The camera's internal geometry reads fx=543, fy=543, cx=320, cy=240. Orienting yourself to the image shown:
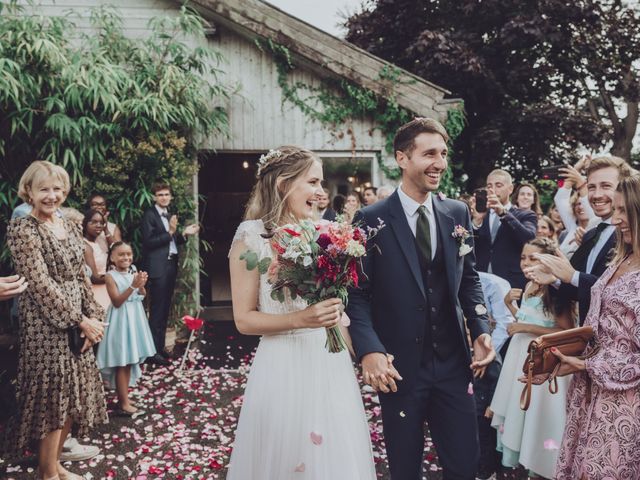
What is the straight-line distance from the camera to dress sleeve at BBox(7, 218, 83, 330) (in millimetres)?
3488

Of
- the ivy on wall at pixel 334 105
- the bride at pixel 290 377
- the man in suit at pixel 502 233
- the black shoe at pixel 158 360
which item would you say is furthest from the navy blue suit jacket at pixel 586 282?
the ivy on wall at pixel 334 105

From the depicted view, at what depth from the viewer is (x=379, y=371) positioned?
2.55 metres

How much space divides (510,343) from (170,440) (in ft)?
9.56

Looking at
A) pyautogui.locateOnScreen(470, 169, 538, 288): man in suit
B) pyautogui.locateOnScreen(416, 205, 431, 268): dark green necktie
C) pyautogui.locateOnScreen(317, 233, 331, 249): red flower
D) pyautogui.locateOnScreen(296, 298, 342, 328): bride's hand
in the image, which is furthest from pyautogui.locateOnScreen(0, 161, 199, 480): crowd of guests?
pyautogui.locateOnScreen(470, 169, 538, 288): man in suit

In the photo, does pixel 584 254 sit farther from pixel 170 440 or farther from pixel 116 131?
pixel 116 131

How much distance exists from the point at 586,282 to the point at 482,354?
77cm

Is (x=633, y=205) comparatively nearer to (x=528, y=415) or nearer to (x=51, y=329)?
(x=528, y=415)

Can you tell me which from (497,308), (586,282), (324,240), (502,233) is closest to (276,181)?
(324,240)

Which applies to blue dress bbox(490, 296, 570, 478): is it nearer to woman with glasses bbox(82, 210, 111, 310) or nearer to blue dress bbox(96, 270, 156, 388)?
blue dress bbox(96, 270, 156, 388)

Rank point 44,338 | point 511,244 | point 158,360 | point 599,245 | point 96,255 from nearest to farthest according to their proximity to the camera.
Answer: point 599,245 → point 44,338 → point 511,244 → point 96,255 → point 158,360

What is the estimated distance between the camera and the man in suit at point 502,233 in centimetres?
550

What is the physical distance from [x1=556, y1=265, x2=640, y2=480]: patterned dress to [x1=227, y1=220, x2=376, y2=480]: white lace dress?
101cm

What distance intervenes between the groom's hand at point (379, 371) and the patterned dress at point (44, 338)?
2.13 m

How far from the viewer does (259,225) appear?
2717 mm
